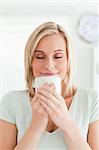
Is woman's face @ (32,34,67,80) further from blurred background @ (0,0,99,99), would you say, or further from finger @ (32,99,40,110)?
blurred background @ (0,0,99,99)

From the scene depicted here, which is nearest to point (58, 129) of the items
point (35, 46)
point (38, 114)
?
point (38, 114)

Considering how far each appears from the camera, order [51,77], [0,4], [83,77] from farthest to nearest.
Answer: [83,77] < [0,4] < [51,77]

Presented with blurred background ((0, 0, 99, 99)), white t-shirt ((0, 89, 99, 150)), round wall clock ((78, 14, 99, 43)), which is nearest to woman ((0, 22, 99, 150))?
white t-shirt ((0, 89, 99, 150))

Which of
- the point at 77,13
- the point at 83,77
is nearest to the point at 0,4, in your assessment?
the point at 77,13

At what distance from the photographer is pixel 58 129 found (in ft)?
2.44

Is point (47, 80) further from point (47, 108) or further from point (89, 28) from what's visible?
point (89, 28)

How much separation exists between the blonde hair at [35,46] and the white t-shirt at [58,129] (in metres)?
0.03

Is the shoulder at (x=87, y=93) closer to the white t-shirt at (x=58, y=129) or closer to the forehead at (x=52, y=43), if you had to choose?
the white t-shirt at (x=58, y=129)

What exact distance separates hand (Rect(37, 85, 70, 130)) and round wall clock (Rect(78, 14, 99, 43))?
4.05 ft

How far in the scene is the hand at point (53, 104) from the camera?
677 mm

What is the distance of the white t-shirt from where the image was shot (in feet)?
2.43

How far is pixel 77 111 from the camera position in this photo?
78 cm

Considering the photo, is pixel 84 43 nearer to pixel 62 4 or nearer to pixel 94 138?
pixel 62 4

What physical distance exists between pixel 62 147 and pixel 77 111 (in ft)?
0.33
